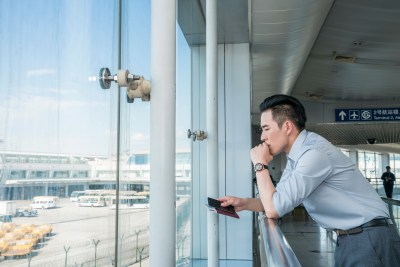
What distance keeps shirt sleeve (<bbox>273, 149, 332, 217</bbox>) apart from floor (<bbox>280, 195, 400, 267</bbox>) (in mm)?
3257

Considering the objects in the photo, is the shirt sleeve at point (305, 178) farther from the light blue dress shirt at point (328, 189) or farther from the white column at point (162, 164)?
the white column at point (162, 164)

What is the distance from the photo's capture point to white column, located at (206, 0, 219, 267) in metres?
3.18

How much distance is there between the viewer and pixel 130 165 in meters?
2.10

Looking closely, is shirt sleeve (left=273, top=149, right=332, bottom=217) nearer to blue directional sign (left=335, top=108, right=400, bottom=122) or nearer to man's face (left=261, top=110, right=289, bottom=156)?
man's face (left=261, top=110, right=289, bottom=156)

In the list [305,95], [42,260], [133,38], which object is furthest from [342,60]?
[42,260]

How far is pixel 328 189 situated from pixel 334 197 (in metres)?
0.04

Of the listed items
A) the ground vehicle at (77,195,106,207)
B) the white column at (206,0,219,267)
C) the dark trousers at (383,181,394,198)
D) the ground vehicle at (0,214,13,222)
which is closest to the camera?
the ground vehicle at (0,214,13,222)

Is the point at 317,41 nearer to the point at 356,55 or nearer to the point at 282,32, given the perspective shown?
the point at 356,55

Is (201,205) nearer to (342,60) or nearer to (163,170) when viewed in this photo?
(163,170)

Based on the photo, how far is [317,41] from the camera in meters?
7.87

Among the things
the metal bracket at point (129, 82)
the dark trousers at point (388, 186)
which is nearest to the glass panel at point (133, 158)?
the metal bracket at point (129, 82)

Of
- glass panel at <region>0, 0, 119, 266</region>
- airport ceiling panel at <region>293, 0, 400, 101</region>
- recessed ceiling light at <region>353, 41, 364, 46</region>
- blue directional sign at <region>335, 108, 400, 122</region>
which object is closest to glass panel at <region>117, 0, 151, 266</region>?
glass panel at <region>0, 0, 119, 266</region>

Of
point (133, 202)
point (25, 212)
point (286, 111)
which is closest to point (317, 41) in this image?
point (286, 111)

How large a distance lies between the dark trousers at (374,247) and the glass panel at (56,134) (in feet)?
3.42
